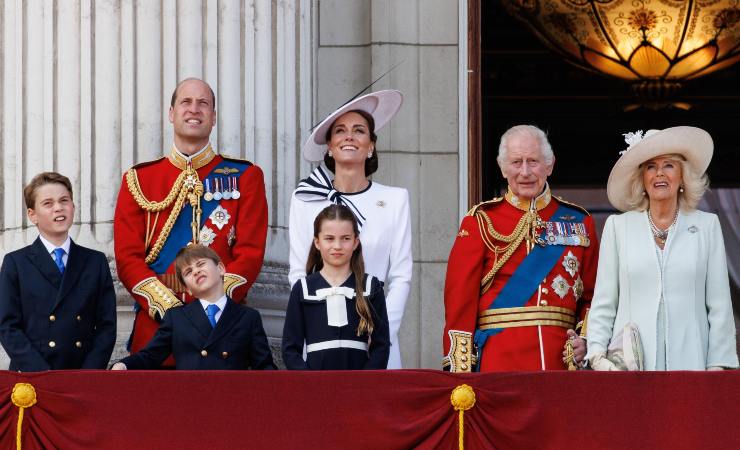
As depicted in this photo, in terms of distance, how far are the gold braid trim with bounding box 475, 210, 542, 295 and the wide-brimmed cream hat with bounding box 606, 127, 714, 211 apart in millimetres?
417

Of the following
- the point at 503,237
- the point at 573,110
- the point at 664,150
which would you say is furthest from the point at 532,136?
the point at 573,110

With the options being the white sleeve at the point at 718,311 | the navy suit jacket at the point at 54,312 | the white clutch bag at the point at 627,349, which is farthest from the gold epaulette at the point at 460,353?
the navy suit jacket at the point at 54,312

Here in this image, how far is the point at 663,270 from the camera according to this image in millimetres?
7188

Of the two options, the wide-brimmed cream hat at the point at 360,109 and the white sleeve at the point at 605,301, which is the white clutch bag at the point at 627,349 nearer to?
the white sleeve at the point at 605,301

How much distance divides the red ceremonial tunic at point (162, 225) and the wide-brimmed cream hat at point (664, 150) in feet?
5.04

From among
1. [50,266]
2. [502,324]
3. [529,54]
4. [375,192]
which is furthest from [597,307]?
[529,54]

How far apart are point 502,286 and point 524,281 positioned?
0.09 metres

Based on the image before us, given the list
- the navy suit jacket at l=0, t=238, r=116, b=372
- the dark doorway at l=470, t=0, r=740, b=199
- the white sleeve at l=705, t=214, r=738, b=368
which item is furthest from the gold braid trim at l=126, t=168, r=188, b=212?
the dark doorway at l=470, t=0, r=740, b=199

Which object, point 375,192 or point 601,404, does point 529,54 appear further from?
point 601,404

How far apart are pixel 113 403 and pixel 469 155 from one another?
4161 mm

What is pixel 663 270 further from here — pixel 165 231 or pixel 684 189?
pixel 165 231

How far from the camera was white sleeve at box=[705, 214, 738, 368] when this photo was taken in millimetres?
7125

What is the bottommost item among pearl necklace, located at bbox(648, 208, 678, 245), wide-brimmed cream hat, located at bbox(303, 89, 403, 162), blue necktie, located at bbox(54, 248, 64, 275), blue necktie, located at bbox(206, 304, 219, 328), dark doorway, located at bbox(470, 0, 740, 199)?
blue necktie, located at bbox(206, 304, 219, 328)

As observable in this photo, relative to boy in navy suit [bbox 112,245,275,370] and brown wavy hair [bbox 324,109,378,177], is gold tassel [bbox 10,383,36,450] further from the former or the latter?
brown wavy hair [bbox 324,109,378,177]
